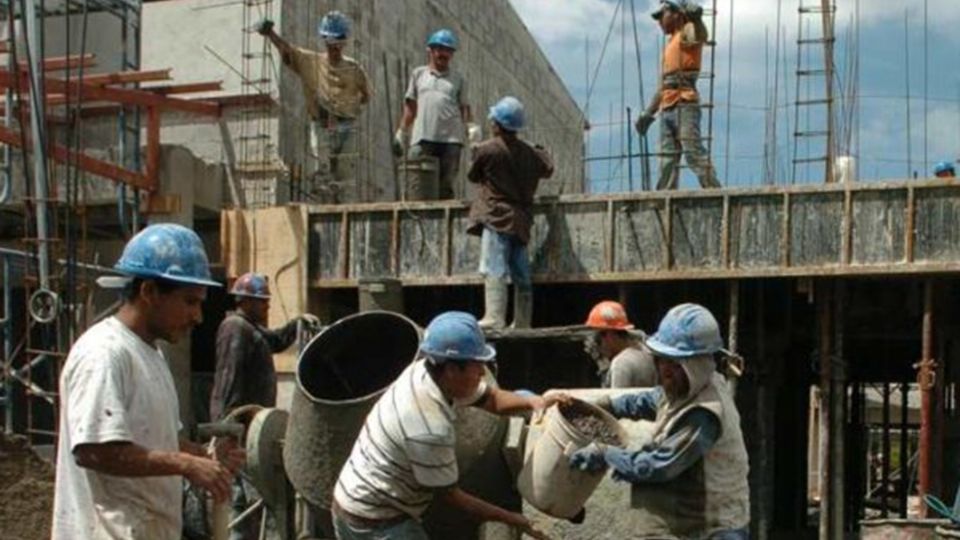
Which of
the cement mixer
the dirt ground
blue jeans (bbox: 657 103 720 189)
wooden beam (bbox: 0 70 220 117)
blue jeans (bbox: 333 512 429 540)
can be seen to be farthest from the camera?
wooden beam (bbox: 0 70 220 117)

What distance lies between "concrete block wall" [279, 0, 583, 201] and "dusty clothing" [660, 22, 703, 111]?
4.61m

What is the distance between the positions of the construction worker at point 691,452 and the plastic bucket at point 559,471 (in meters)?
0.47

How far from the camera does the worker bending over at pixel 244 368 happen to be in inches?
313

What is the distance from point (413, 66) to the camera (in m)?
18.5

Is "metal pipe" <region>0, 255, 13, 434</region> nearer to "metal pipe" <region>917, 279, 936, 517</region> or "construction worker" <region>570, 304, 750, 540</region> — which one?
"construction worker" <region>570, 304, 750, 540</region>

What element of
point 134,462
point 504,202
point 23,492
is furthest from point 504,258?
point 134,462

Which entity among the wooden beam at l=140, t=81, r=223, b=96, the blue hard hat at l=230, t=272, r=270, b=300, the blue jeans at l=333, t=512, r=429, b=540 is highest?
the wooden beam at l=140, t=81, r=223, b=96

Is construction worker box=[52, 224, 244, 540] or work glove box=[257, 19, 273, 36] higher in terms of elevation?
work glove box=[257, 19, 273, 36]

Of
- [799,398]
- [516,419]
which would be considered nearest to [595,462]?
[516,419]

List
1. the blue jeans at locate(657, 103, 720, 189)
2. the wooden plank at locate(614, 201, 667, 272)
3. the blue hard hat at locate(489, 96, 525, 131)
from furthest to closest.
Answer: the wooden plank at locate(614, 201, 667, 272)
the blue jeans at locate(657, 103, 720, 189)
the blue hard hat at locate(489, 96, 525, 131)

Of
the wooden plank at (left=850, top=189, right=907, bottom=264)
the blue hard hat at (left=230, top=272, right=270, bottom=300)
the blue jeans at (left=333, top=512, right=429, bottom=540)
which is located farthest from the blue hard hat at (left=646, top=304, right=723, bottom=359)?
the wooden plank at (left=850, top=189, right=907, bottom=264)

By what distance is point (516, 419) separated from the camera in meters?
6.62

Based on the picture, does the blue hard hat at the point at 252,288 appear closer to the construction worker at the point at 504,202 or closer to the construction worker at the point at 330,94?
the construction worker at the point at 504,202

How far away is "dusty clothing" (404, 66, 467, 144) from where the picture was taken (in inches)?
483
